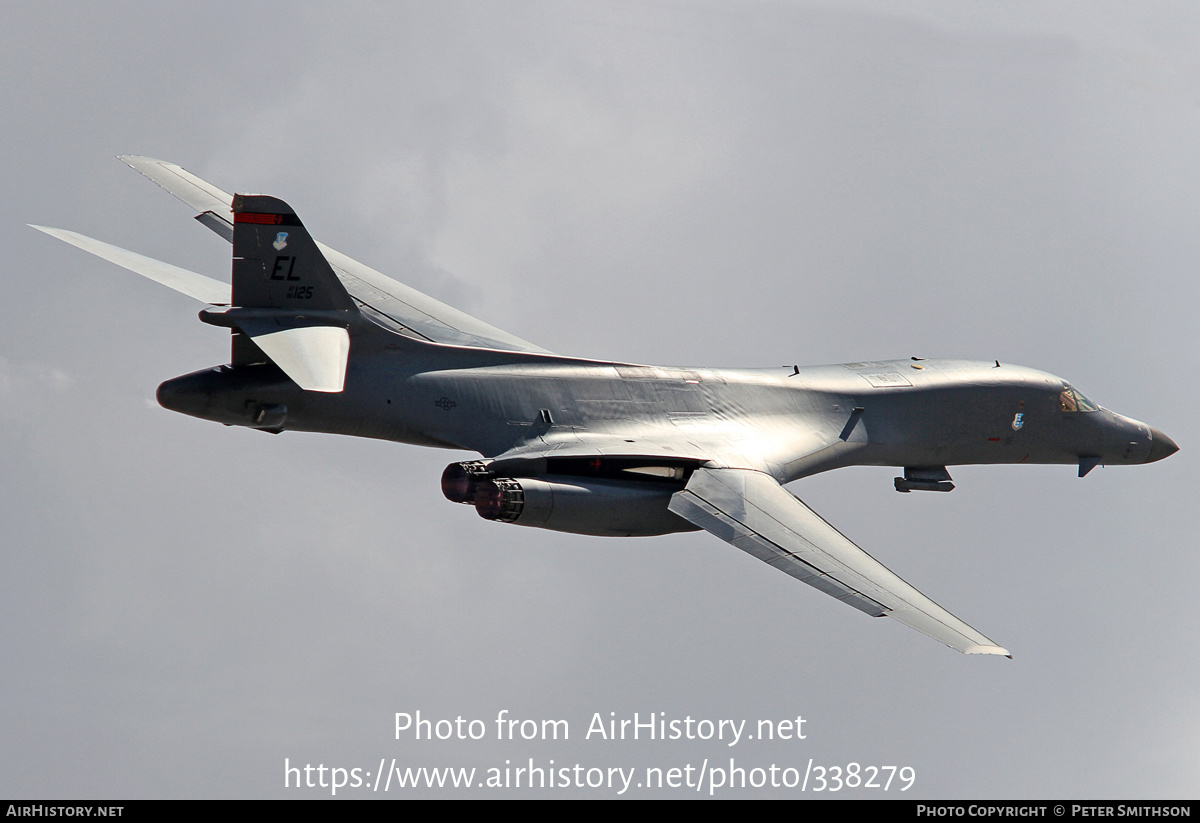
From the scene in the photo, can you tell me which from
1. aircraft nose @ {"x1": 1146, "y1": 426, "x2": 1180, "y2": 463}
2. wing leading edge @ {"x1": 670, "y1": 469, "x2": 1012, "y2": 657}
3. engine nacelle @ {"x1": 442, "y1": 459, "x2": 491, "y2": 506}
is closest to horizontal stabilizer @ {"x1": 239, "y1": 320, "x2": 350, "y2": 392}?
engine nacelle @ {"x1": 442, "y1": 459, "x2": 491, "y2": 506}

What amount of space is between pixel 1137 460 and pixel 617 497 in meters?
→ 13.2

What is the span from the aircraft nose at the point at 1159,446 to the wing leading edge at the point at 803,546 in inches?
423

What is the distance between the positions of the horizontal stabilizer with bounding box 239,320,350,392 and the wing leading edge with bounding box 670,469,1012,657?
5.35m

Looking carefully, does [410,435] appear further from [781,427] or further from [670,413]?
[781,427]

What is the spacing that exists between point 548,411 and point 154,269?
7.45 m

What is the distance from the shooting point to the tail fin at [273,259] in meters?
22.2

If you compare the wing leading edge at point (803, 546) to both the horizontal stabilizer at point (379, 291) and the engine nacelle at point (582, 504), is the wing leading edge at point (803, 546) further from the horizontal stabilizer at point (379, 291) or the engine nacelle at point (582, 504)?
the horizontal stabilizer at point (379, 291)

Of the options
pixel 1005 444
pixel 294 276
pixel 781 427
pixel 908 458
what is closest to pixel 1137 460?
pixel 1005 444

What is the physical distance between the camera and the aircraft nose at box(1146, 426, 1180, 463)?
30484mm

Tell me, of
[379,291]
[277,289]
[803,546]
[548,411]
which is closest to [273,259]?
[277,289]

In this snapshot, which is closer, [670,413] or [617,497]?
[617,497]

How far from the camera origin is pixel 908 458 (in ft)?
90.6

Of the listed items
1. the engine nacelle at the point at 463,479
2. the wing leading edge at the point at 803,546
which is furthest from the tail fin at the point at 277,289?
the wing leading edge at the point at 803,546

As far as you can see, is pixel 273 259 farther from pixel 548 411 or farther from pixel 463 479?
pixel 548 411
